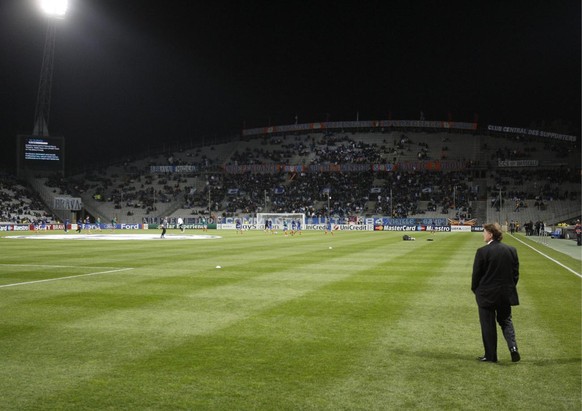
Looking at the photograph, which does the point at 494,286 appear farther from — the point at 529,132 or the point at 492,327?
the point at 529,132

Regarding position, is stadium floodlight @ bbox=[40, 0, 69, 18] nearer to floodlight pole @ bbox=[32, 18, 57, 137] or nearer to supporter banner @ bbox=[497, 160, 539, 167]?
floodlight pole @ bbox=[32, 18, 57, 137]

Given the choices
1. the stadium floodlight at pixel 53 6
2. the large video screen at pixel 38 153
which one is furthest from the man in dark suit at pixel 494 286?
the large video screen at pixel 38 153

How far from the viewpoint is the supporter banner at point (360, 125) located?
104812 mm

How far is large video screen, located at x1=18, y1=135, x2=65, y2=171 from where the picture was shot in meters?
76.9

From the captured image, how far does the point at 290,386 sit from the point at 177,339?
3142 mm

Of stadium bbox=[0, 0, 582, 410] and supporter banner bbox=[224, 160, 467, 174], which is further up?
supporter banner bbox=[224, 160, 467, 174]

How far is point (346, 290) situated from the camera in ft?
48.8

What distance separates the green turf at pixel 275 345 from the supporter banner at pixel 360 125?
9252cm

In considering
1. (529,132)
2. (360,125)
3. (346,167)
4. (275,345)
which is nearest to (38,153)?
(346,167)

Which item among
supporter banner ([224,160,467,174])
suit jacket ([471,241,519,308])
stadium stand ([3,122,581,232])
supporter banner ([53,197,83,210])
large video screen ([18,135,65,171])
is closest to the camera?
suit jacket ([471,241,519,308])

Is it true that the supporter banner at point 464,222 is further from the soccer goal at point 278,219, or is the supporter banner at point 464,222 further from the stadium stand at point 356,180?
the soccer goal at point 278,219

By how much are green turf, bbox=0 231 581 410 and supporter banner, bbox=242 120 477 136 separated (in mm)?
92522

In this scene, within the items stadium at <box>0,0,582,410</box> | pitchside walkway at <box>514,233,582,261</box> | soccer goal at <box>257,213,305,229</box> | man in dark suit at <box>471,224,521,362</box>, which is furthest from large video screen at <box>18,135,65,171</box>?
man in dark suit at <box>471,224,521,362</box>

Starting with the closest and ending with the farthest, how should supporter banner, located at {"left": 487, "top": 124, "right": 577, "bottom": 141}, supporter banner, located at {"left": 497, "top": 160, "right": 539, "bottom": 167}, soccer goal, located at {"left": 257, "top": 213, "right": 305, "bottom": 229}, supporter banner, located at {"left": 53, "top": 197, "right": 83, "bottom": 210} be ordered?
soccer goal, located at {"left": 257, "top": 213, "right": 305, "bottom": 229} → supporter banner, located at {"left": 53, "top": 197, "right": 83, "bottom": 210} → supporter banner, located at {"left": 497, "top": 160, "right": 539, "bottom": 167} → supporter banner, located at {"left": 487, "top": 124, "right": 577, "bottom": 141}
